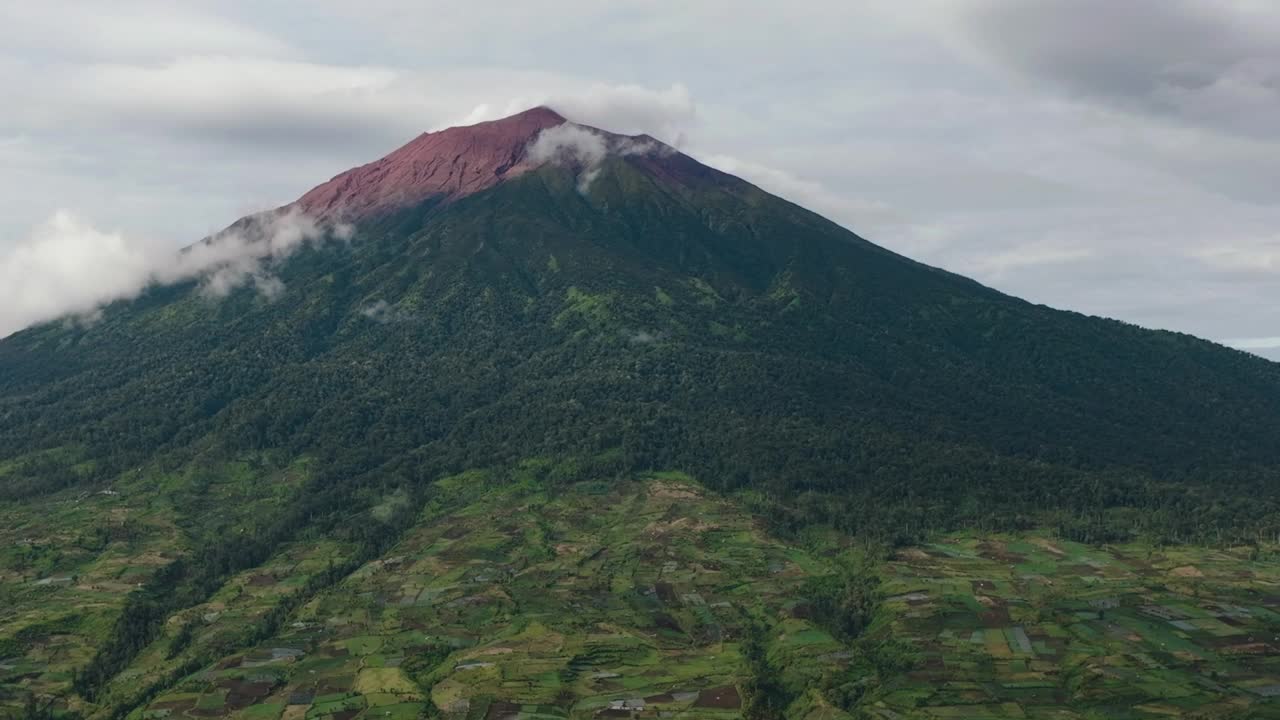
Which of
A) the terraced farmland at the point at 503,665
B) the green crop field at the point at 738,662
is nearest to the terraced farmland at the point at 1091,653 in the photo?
the green crop field at the point at 738,662

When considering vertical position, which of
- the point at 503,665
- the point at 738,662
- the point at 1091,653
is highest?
the point at 1091,653

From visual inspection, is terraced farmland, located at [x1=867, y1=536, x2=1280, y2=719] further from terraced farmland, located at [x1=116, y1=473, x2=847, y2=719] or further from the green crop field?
terraced farmland, located at [x1=116, y1=473, x2=847, y2=719]

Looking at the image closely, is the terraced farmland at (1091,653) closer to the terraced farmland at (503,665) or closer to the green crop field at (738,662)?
the green crop field at (738,662)

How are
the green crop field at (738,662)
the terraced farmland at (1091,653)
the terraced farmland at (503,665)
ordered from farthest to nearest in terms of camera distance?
the terraced farmland at (503,665) → the green crop field at (738,662) → the terraced farmland at (1091,653)

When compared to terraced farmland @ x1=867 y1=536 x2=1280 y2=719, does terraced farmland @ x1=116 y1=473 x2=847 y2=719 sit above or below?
below

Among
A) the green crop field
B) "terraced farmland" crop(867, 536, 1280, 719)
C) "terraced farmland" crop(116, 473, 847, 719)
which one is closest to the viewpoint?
"terraced farmland" crop(867, 536, 1280, 719)

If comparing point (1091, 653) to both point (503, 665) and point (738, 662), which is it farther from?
point (503, 665)

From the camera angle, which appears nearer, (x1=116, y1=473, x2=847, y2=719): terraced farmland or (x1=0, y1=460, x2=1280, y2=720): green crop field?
(x1=0, y1=460, x2=1280, y2=720): green crop field

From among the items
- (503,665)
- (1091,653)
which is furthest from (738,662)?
(1091,653)

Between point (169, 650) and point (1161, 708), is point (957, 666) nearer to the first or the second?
point (1161, 708)

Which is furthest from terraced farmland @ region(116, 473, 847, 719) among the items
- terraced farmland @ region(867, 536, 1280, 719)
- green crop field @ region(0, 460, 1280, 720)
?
terraced farmland @ region(867, 536, 1280, 719)

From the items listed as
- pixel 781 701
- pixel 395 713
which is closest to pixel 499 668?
pixel 395 713
